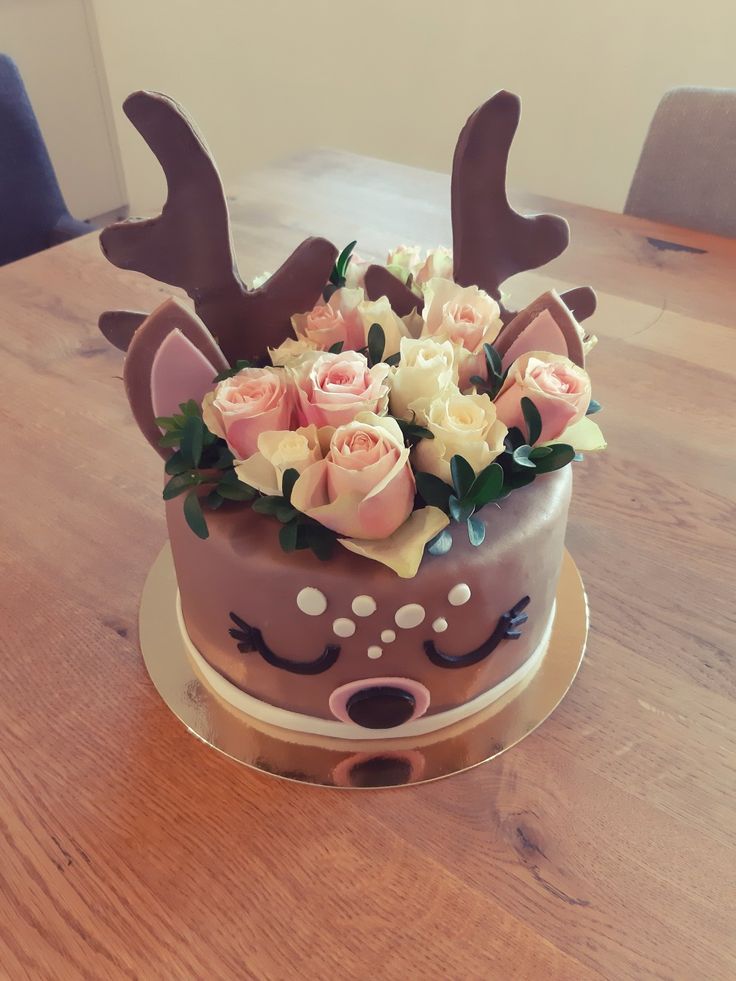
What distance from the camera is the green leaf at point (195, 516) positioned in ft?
1.85

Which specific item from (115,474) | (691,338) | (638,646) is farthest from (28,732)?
(691,338)

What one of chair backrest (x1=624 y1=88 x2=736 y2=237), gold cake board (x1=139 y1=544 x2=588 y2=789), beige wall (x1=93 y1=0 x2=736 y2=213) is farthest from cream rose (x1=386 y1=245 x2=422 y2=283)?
beige wall (x1=93 y1=0 x2=736 y2=213)

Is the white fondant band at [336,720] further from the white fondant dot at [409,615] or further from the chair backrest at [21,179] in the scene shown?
the chair backrest at [21,179]

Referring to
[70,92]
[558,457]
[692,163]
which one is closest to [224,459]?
[558,457]

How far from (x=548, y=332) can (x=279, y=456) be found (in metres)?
0.23

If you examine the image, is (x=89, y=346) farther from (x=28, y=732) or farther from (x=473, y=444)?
(x=473, y=444)

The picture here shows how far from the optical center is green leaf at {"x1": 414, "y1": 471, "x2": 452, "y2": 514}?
21.0 inches

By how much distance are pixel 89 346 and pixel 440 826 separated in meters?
0.83

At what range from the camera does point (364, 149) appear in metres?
2.84

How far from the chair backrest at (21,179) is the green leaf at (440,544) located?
151 centimetres

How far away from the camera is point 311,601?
21.8 inches

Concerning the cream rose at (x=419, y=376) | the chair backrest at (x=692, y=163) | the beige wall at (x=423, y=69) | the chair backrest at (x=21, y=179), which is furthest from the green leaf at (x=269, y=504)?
the beige wall at (x=423, y=69)

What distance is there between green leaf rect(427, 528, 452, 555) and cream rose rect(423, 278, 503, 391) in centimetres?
13

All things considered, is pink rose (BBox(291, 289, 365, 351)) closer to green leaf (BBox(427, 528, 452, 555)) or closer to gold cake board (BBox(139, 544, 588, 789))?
green leaf (BBox(427, 528, 452, 555))
